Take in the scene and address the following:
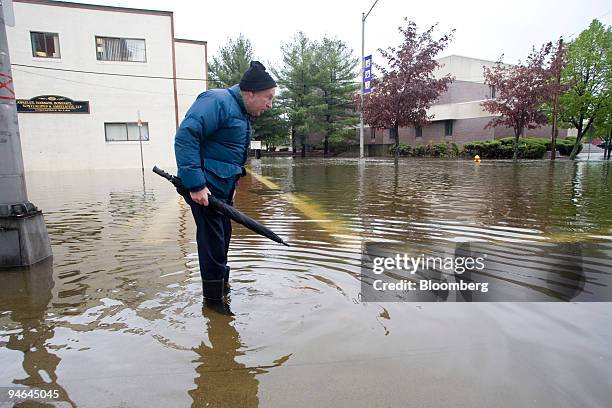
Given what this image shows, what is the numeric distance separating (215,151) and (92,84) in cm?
2246

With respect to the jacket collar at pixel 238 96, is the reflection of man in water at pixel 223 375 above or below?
below

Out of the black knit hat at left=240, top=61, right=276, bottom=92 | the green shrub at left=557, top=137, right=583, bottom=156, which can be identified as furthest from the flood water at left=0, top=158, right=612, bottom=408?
the green shrub at left=557, top=137, right=583, bottom=156

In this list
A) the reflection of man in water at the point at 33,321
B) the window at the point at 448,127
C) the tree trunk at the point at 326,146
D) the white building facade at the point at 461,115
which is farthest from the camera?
the tree trunk at the point at 326,146

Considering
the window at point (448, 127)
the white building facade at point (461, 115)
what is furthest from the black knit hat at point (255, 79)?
the window at point (448, 127)

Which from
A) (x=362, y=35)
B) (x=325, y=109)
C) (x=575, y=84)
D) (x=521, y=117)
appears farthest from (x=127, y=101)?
(x=575, y=84)

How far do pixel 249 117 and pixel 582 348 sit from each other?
8.74ft

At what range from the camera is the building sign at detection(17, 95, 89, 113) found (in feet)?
68.1

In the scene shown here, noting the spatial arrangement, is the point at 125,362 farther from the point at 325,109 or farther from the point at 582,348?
the point at 325,109

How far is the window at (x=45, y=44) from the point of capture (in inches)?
818

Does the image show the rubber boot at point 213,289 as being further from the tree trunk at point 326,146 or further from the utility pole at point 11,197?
the tree trunk at point 326,146

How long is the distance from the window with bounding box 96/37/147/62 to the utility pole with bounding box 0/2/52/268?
20681mm

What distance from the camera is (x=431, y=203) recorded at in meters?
7.80

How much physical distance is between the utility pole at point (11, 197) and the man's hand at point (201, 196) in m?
2.26

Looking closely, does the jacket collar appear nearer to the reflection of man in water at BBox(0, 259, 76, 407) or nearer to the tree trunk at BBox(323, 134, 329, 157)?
the reflection of man in water at BBox(0, 259, 76, 407)
